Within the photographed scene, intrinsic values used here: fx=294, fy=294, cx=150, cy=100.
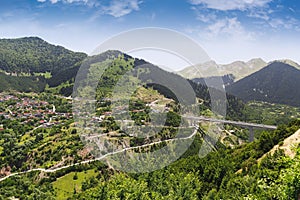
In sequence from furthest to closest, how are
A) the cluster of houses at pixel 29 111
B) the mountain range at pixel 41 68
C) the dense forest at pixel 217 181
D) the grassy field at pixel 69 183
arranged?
the mountain range at pixel 41 68 → the cluster of houses at pixel 29 111 → the grassy field at pixel 69 183 → the dense forest at pixel 217 181

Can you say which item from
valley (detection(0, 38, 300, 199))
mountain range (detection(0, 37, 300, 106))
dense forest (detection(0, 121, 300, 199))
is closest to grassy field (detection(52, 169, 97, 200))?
valley (detection(0, 38, 300, 199))

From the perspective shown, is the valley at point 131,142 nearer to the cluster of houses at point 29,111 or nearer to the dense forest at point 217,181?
the dense forest at point 217,181

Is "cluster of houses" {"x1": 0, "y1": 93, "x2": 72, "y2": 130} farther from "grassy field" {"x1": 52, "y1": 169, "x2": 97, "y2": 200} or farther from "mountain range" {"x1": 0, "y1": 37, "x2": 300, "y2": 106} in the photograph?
"grassy field" {"x1": 52, "y1": 169, "x2": 97, "y2": 200}

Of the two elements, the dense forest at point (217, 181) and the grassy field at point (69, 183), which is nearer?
the dense forest at point (217, 181)

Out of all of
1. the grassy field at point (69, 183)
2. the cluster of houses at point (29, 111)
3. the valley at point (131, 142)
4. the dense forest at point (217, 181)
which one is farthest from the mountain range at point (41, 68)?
the dense forest at point (217, 181)

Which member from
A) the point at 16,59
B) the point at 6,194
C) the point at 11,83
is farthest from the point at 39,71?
the point at 6,194

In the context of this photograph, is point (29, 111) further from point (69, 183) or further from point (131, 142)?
point (69, 183)

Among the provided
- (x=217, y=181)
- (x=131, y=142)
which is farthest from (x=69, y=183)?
(x=217, y=181)

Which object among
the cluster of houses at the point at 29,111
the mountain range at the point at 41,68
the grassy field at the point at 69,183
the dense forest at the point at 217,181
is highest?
the mountain range at the point at 41,68
